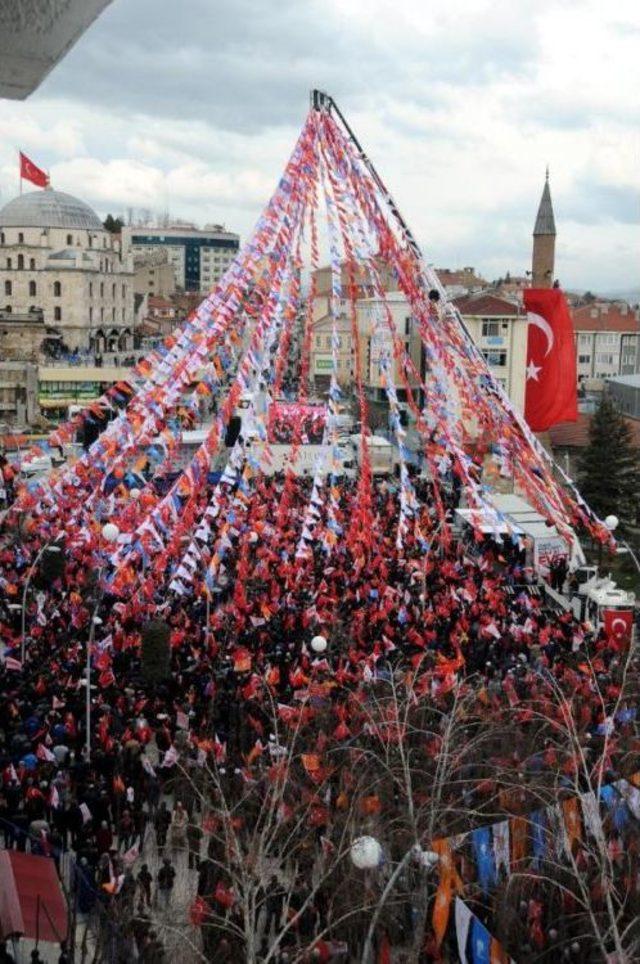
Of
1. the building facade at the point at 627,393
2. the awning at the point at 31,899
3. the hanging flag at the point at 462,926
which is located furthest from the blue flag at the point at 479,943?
the building facade at the point at 627,393

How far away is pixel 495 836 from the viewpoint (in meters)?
9.83

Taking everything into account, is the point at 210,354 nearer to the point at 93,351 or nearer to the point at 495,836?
the point at 495,836

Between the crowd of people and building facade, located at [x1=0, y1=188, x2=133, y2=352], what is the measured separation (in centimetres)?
5016

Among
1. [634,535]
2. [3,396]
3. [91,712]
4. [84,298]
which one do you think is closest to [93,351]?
[84,298]

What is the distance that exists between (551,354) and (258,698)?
16.9 metres

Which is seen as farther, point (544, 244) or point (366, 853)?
point (544, 244)

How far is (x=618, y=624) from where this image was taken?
17.0 meters

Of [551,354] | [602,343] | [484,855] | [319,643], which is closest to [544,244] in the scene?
[551,354]

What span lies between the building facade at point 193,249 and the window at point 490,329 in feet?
358

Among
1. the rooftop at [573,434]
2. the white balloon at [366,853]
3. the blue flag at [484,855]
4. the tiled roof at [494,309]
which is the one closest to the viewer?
the white balloon at [366,853]

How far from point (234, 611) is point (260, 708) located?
4.15 metres

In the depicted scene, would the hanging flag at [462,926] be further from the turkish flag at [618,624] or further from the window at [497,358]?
the window at [497,358]

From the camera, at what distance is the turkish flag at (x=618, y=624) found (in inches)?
659

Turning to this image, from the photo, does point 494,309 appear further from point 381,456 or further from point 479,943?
point 479,943
